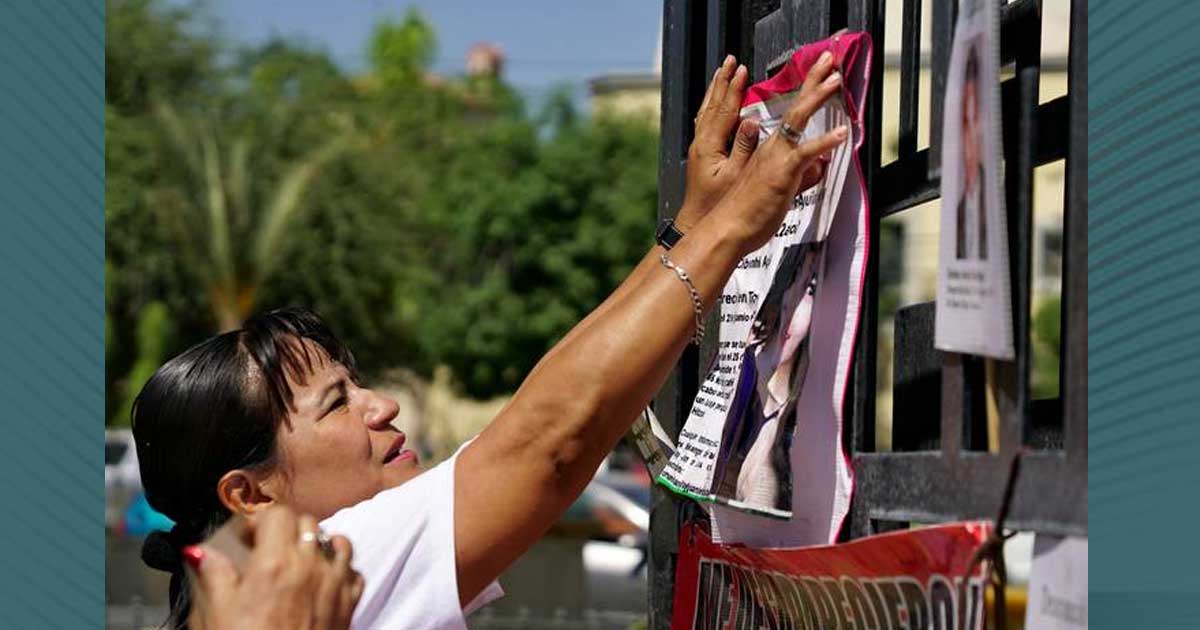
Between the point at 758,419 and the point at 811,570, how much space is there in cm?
35

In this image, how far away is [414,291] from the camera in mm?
31859

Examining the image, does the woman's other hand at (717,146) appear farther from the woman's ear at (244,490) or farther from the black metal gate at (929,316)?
the woman's ear at (244,490)

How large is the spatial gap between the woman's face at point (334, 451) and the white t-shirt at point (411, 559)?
20 centimetres

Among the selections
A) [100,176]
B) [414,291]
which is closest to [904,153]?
[100,176]

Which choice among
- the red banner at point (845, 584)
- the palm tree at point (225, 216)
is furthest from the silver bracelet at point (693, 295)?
the palm tree at point (225, 216)

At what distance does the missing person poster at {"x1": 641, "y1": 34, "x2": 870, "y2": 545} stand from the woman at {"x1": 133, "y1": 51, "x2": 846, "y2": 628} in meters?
0.05

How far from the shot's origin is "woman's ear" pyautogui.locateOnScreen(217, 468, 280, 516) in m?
2.62

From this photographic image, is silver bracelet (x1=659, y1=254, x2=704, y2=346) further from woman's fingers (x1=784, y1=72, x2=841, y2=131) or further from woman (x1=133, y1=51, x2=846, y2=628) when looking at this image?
woman's fingers (x1=784, y1=72, x2=841, y2=131)

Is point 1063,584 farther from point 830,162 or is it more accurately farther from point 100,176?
point 100,176

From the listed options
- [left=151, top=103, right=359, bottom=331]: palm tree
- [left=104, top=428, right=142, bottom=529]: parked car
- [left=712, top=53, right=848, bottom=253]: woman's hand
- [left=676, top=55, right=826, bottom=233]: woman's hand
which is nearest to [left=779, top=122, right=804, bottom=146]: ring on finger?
[left=712, top=53, right=848, bottom=253]: woman's hand

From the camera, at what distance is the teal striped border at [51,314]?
245 centimetres

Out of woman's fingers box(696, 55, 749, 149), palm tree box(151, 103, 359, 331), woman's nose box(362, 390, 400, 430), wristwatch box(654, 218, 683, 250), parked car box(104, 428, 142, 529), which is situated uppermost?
palm tree box(151, 103, 359, 331)

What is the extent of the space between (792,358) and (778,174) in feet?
0.91
